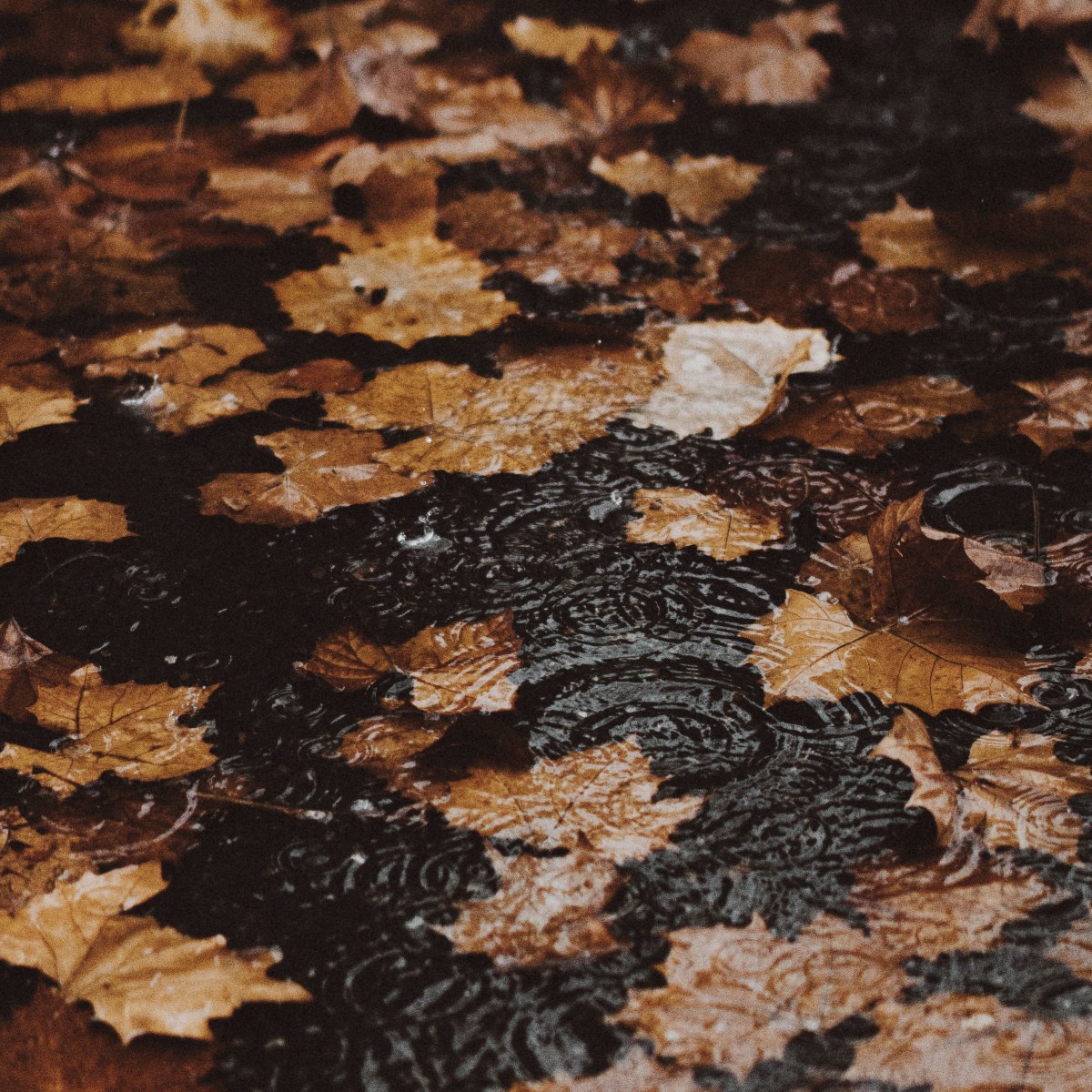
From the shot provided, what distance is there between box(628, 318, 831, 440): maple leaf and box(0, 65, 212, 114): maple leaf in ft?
6.20

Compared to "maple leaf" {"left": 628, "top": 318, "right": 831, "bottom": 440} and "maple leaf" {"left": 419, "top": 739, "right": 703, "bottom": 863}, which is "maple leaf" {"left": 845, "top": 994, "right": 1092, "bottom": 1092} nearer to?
"maple leaf" {"left": 419, "top": 739, "right": 703, "bottom": 863}

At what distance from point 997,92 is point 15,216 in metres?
2.59

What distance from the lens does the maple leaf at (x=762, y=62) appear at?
10.5 ft

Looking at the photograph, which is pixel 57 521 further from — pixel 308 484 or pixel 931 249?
pixel 931 249

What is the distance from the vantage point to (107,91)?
10.5ft

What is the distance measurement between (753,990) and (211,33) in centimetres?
332

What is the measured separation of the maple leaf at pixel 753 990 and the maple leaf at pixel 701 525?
0.62m

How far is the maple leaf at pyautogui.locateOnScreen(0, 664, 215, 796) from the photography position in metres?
1.33

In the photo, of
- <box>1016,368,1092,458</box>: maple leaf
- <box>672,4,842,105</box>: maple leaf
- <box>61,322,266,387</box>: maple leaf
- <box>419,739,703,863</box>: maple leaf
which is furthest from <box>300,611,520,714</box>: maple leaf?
<box>672,4,842,105</box>: maple leaf

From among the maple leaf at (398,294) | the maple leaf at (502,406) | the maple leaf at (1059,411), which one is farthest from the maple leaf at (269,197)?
the maple leaf at (1059,411)

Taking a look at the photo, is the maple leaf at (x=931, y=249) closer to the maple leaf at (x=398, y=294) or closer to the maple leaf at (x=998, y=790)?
the maple leaf at (x=398, y=294)

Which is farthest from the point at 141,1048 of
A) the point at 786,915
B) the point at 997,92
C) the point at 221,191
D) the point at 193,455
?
the point at 997,92

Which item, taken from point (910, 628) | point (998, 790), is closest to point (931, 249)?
point (910, 628)

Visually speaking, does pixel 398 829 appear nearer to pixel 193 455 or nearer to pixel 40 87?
→ pixel 193 455
